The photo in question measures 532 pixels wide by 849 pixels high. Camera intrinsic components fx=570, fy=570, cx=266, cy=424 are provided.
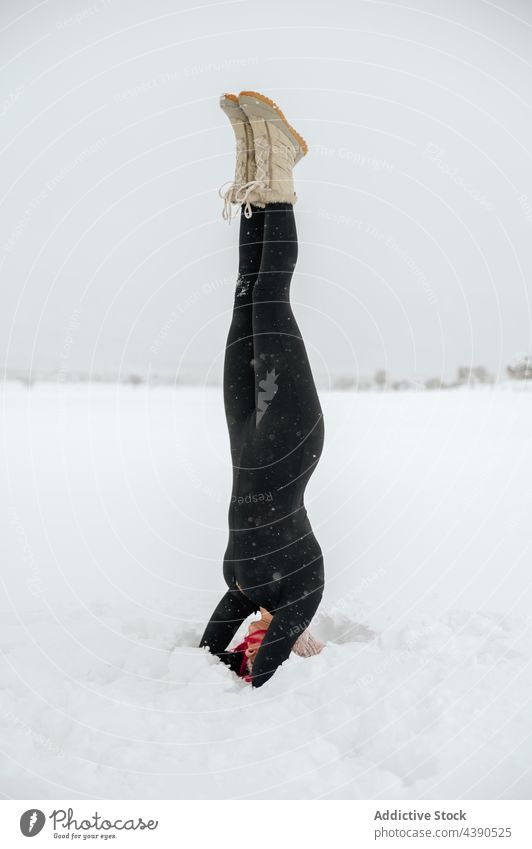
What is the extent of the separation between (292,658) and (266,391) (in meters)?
1.05

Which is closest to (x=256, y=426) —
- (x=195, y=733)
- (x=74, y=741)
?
(x=195, y=733)

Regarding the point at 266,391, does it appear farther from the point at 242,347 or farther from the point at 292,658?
the point at 292,658

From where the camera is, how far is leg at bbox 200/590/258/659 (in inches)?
92.7

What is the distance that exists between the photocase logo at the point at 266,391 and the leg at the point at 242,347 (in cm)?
Result: 13

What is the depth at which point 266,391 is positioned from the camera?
224cm

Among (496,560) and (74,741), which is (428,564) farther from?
(74,741)

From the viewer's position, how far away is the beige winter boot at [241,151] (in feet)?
7.41

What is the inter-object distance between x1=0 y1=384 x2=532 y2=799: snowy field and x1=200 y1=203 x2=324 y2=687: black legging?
275 mm

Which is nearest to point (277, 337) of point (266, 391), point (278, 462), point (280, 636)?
point (266, 391)

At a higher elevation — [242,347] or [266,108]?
[266,108]
